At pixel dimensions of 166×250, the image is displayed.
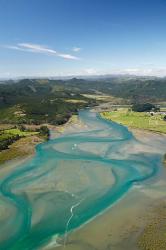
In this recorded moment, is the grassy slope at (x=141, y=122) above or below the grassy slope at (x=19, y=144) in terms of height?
above

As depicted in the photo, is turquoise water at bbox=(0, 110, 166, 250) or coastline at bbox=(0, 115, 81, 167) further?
coastline at bbox=(0, 115, 81, 167)

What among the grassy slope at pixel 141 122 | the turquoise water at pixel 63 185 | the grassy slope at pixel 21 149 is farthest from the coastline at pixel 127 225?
the grassy slope at pixel 141 122

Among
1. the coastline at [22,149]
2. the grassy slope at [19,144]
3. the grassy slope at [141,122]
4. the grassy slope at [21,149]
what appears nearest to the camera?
the coastline at [22,149]

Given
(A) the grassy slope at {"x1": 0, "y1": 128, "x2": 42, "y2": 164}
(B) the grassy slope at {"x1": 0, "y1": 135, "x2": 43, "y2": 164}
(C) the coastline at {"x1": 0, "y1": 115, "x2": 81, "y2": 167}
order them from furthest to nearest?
1. (A) the grassy slope at {"x1": 0, "y1": 128, "x2": 42, "y2": 164}
2. (B) the grassy slope at {"x1": 0, "y1": 135, "x2": 43, "y2": 164}
3. (C) the coastline at {"x1": 0, "y1": 115, "x2": 81, "y2": 167}

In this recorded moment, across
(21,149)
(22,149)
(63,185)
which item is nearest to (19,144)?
(21,149)

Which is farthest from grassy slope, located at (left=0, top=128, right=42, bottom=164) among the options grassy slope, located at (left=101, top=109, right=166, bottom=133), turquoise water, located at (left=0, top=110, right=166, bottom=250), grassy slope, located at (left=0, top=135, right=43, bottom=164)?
grassy slope, located at (left=101, top=109, right=166, bottom=133)

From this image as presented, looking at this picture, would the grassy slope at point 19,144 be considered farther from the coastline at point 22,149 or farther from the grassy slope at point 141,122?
the grassy slope at point 141,122

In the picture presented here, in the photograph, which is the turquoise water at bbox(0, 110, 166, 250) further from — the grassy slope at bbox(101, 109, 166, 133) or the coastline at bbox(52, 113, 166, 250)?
the grassy slope at bbox(101, 109, 166, 133)

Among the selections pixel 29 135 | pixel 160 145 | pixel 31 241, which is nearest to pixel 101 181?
pixel 31 241
